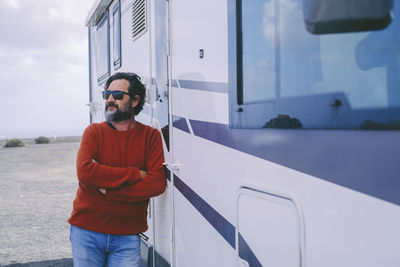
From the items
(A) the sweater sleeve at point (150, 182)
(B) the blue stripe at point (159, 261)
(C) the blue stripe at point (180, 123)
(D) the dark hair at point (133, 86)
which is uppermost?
(D) the dark hair at point (133, 86)

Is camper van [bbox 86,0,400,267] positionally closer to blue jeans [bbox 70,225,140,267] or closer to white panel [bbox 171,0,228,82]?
white panel [bbox 171,0,228,82]

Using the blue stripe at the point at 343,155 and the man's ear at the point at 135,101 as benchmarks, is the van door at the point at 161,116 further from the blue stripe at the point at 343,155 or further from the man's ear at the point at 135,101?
the blue stripe at the point at 343,155

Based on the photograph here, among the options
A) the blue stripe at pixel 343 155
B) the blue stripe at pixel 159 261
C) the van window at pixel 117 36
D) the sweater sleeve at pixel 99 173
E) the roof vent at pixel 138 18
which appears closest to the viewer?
the blue stripe at pixel 343 155

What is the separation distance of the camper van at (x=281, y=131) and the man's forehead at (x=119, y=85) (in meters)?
0.27

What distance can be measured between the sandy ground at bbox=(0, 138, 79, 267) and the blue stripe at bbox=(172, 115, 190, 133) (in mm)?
2896

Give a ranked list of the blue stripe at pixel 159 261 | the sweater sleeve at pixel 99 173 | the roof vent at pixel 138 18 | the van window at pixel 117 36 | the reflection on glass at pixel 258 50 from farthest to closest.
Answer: the van window at pixel 117 36 → the roof vent at pixel 138 18 → the blue stripe at pixel 159 261 → the sweater sleeve at pixel 99 173 → the reflection on glass at pixel 258 50

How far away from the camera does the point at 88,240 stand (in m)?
2.43

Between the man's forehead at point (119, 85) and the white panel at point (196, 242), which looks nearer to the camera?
the white panel at point (196, 242)

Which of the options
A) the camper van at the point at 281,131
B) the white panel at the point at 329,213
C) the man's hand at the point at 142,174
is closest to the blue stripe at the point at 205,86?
the camper van at the point at 281,131

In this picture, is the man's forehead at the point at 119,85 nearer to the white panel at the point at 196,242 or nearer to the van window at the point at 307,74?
the white panel at the point at 196,242

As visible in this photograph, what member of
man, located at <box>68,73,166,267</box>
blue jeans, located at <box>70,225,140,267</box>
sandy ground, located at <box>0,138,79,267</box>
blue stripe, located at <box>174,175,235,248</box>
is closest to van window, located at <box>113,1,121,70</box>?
man, located at <box>68,73,166,267</box>

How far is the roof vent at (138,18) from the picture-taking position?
10.5 ft

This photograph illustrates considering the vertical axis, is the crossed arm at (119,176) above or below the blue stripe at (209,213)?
above

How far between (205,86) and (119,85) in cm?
74
